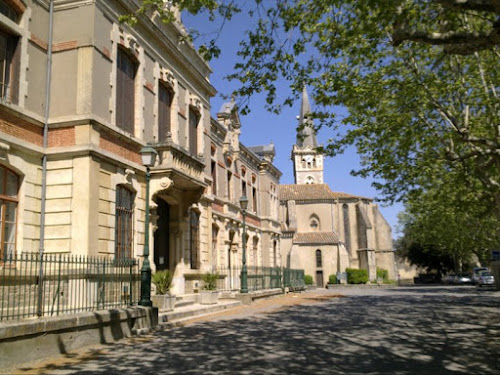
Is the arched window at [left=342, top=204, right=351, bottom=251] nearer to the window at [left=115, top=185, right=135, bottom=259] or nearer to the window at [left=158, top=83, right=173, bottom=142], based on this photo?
the window at [left=158, top=83, right=173, bottom=142]

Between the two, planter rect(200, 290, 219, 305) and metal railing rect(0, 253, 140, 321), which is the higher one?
metal railing rect(0, 253, 140, 321)

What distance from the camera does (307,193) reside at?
194 ft

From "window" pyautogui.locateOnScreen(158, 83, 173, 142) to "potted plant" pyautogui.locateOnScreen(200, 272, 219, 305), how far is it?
18.2 feet

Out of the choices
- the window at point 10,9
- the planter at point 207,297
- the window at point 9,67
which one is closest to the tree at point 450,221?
the planter at point 207,297

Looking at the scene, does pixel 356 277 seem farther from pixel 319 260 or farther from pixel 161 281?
pixel 161 281

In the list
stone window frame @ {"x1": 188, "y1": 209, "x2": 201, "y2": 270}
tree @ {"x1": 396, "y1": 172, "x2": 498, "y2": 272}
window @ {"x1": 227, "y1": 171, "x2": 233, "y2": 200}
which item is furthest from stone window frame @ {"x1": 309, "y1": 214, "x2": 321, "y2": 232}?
stone window frame @ {"x1": 188, "y1": 209, "x2": 201, "y2": 270}

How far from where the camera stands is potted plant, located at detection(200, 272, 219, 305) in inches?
662

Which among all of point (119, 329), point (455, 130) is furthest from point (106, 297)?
point (455, 130)

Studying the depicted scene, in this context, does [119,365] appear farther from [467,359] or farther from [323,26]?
[323,26]

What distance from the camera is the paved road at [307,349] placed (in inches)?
277

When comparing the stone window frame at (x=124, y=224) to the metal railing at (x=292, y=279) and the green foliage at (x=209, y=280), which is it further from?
the metal railing at (x=292, y=279)

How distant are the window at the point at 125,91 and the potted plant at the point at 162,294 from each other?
471cm

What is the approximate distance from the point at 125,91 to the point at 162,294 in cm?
644

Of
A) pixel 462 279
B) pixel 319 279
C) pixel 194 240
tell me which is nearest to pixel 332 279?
pixel 319 279
